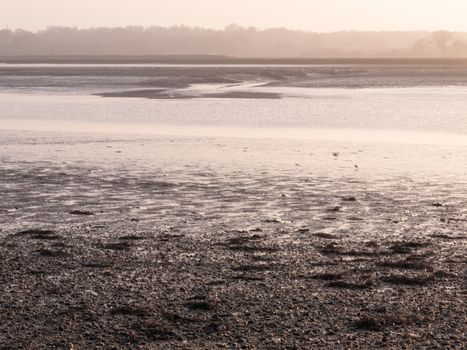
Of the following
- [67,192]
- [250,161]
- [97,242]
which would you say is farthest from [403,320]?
[250,161]

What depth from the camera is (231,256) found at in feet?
36.5

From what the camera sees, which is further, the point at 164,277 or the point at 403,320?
the point at 164,277

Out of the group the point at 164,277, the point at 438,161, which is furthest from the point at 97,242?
the point at 438,161

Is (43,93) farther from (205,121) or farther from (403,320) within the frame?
(403,320)

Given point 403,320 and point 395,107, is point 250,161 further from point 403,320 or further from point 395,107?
point 395,107

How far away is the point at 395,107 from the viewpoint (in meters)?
39.9

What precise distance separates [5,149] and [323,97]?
91.7ft

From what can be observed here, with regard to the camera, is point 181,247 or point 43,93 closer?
point 181,247

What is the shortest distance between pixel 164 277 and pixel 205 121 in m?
23.2

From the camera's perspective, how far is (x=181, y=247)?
11688 mm

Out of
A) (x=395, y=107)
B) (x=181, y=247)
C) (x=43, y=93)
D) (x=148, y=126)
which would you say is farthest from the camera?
(x=43, y=93)

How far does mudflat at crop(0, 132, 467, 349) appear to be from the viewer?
26.7 feet

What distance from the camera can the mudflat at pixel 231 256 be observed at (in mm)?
8141

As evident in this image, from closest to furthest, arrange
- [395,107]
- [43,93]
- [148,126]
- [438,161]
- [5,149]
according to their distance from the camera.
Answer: [438,161]
[5,149]
[148,126]
[395,107]
[43,93]
